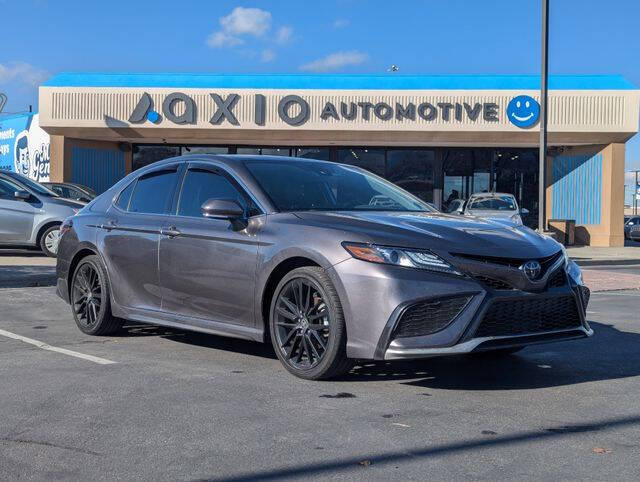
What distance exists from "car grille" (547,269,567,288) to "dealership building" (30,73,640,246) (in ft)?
67.5

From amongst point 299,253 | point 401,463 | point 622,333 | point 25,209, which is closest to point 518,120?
point 25,209

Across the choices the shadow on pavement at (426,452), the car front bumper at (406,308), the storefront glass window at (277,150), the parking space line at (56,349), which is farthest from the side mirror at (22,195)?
the storefront glass window at (277,150)

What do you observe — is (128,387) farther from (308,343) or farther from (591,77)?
(591,77)

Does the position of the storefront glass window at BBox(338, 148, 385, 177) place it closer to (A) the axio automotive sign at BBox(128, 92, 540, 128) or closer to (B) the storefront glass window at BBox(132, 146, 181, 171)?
(A) the axio automotive sign at BBox(128, 92, 540, 128)

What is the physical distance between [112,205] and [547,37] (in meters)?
13.9

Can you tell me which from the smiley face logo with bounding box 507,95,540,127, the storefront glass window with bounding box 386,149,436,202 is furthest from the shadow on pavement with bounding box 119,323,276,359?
the storefront glass window with bounding box 386,149,436,202

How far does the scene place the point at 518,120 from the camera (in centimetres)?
2555

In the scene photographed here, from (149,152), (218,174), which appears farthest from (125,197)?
(149,152)

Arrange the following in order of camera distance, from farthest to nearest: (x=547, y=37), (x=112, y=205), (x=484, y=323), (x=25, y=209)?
(x=547, y=37), (x=25, y=209), (x=112, y=205), (x=484, y=323)

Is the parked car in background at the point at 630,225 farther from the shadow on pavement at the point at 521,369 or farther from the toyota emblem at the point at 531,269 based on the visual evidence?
the toyota emblem at the point at 531,269

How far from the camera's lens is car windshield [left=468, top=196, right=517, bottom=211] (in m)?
22.6

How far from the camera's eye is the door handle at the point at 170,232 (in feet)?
21.3

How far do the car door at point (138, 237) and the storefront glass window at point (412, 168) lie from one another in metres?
22.0

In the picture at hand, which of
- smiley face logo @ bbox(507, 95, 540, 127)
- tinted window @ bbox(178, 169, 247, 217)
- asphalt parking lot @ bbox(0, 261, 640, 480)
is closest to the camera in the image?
asphalt parking lot @ bbox(0, 261, 640, 480)
